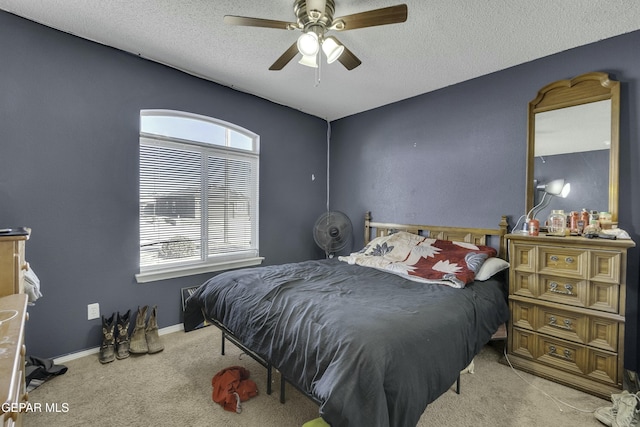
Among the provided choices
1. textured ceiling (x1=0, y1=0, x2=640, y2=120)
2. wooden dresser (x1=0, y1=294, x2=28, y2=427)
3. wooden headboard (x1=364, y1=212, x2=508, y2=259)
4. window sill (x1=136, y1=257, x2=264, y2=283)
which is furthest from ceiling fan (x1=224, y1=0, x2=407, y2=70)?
window sill (x1=136, y1=257, x2=264, y2=283)

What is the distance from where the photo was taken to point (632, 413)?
1.58 metres

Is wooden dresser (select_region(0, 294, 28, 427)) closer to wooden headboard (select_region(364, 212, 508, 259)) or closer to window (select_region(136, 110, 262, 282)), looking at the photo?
window (select_region(136, 110, 262, 282))

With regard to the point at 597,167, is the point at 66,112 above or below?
above

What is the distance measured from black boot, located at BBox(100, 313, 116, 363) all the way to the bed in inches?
23.7

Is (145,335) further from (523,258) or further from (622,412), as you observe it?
(622,412)

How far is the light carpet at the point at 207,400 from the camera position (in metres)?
1.64

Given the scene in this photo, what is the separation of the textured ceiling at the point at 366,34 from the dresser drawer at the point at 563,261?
159 centimetres

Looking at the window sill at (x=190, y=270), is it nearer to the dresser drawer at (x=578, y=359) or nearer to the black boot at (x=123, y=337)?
the black boot at (x=123, y=337)

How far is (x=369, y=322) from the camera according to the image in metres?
1.43

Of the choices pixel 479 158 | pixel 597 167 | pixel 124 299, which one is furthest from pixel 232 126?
pixel 597 167

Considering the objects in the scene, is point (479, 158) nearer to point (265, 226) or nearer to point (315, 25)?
point (315, 25)

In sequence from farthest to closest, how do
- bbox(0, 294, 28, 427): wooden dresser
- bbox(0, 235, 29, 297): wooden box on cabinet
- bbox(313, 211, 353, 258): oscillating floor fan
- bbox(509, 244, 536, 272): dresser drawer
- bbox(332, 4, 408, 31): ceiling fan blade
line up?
bbox(313, 211, 353, 258): oscillating floor fan, bbox(509, 244, 536, 272): dresser drawer, bbox(332, 4, 408, 31): ceiling fan blade, bbox(0, 235, 29, 297): wooden box on cabinet, bbox(0, 294, 28, 427): wooden dresser

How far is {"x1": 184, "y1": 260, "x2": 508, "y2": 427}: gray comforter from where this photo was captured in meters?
1.19

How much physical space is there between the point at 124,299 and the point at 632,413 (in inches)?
140
